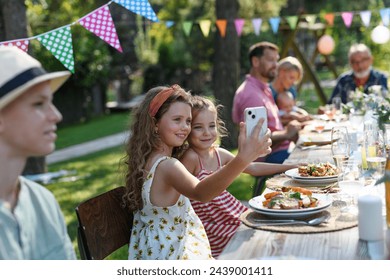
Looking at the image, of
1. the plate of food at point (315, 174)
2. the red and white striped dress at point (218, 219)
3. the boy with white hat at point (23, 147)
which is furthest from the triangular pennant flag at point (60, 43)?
the boy with white hat at point (23, 147)

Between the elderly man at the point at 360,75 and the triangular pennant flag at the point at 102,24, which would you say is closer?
the triangular pennant flag at the point at 102,24

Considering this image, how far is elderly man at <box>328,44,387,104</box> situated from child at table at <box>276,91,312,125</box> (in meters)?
0.83

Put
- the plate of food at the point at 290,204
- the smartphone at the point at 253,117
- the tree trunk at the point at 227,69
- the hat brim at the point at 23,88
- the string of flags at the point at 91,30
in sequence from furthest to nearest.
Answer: the tree trunk at the point at 227,69
the string of flags at the point at 91,30
the plate of food at the point at 290,204
the smartphone at the point at 253,117
the hat brim at the point at 23,88

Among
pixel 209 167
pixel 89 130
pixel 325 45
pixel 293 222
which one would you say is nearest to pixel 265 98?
pixel 209 167

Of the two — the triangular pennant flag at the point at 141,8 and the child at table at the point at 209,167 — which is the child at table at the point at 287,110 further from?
the child at table at the point at 209,167

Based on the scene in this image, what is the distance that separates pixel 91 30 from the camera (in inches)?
156

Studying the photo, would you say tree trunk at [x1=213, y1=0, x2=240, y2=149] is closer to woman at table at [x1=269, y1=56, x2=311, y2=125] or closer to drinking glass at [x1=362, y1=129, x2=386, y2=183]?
woman at table at [x1=269, y1=56, x2=311, y2=125]

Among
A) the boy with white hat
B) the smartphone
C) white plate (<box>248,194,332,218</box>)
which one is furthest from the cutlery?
the boy with white hat

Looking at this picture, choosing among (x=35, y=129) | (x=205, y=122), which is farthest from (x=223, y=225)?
(x=35, y=129)

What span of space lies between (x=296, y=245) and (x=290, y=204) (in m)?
0.31

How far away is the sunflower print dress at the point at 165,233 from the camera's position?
2.35 m

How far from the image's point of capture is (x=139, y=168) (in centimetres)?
242

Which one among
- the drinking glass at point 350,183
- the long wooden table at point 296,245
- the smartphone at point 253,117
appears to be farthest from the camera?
the drinking glass at point 350,183

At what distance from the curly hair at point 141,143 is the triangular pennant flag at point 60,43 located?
1314mm
